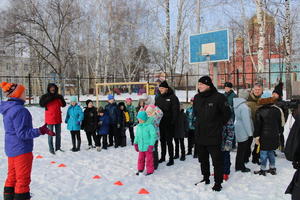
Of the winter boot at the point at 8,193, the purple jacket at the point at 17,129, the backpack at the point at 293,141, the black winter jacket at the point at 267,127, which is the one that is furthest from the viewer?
the black winter jacket at the point at 267,127

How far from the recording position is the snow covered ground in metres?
4.02

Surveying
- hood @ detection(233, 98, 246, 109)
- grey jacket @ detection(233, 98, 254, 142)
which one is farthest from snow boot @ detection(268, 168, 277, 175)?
hood @ detection(233, 98, 246, 109)

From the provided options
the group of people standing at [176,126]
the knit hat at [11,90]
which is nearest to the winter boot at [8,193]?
the group of people standing at [176,126]

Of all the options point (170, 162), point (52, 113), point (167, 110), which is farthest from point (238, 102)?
point (52, 113)

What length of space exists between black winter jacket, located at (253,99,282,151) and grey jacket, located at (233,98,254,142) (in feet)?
0.75

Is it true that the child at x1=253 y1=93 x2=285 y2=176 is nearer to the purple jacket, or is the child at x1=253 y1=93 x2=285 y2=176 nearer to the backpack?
the backpack

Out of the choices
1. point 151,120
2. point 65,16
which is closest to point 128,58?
point 65,16

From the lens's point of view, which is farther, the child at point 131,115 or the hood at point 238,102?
the child at point 131,115

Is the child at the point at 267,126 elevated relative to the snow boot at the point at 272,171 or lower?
elevated

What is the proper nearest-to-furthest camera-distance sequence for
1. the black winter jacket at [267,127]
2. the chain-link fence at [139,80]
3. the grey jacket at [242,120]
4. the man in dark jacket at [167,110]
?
1. the black winter jacket at [267,127]
2. the grey jacket at [242,120]
3. the man in dark jacket at [167,110]
4. the chain-link fence at [139,80]

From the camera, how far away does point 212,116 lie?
4027mm

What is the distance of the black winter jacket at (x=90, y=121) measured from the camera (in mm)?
7102

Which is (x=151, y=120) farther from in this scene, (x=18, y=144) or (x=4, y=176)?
(x=4, y=176)

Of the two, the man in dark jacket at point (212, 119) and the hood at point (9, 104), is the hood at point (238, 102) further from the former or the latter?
the hood at point (9, 104)
